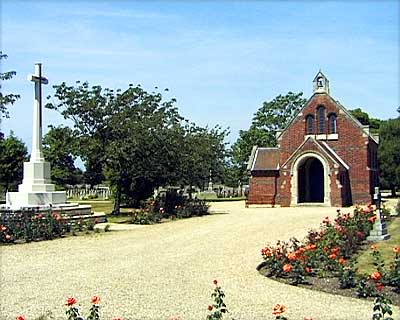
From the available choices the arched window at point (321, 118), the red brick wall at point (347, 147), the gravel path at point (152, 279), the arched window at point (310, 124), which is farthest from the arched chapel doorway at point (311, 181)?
the gravel path at point (152, 279)

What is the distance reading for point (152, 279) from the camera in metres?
11.4

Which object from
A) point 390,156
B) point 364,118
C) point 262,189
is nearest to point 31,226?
point 262,189

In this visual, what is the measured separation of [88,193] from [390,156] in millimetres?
31088

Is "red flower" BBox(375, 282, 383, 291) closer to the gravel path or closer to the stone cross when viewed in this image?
Answer: the gravel path

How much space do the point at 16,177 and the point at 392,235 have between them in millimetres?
38588

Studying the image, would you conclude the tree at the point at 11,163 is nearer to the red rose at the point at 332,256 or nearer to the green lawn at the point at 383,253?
the green lawn at the point at 383,253

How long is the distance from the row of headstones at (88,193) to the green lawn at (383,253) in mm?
43783

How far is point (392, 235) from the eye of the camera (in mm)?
18312

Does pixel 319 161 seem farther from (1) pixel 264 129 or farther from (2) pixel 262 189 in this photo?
(1) pixel 264 129

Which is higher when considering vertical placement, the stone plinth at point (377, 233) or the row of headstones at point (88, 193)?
the row of headstones at point (88, 193)

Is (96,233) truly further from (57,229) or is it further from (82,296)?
(82,296)

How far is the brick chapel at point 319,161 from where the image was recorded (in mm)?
40594

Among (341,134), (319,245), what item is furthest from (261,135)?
(319,245)

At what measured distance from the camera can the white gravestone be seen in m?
22.9
